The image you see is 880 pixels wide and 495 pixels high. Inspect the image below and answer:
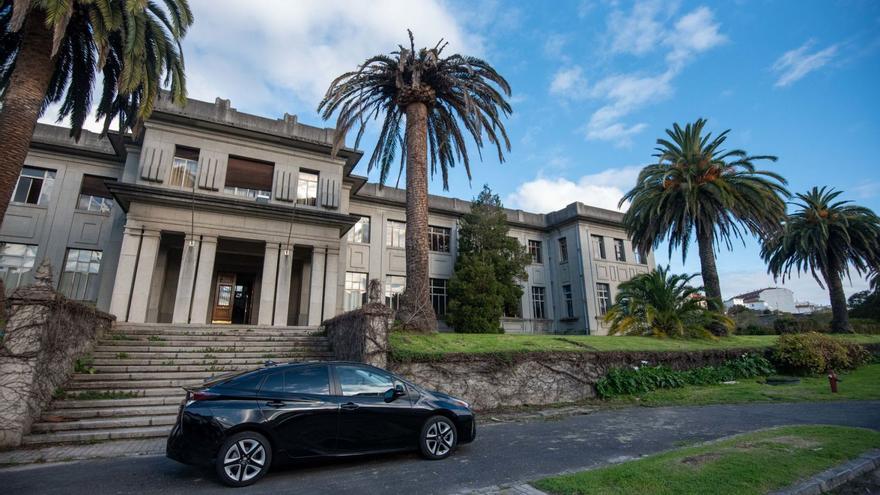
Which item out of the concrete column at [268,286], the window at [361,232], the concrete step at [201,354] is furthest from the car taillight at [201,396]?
the window at [361,232]

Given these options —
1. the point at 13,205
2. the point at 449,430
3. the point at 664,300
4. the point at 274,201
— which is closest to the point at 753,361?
the point at 664,300

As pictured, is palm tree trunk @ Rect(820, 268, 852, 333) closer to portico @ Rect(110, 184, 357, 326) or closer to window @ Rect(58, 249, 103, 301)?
portico @ Rect(110, 184, 357, 326)

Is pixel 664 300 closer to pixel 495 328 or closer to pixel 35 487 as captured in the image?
pixel 495 328

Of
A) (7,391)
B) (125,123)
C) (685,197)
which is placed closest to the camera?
(7,391)

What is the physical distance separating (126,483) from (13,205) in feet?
66.3

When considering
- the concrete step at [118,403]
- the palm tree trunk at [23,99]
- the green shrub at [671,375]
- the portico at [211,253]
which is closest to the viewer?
the concrete step at [118,403]

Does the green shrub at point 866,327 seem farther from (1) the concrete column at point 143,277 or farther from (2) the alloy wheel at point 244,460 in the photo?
(1) the concrete column at point 143,277

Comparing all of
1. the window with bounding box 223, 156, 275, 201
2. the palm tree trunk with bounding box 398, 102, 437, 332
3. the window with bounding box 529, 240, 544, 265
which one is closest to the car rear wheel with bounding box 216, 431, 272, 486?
→ the palm tree trunk with bounding box 398, 102, 437, 332

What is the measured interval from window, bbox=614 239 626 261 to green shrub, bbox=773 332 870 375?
13.9 meters

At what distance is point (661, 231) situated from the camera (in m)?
22.4

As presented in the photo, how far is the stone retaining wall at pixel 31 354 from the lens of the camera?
7.21 metres

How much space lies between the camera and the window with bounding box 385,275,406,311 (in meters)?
24.5

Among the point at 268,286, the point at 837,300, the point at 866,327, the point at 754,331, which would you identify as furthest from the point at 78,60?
the point at 866,327

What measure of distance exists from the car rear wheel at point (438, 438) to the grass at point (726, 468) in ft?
5.82
